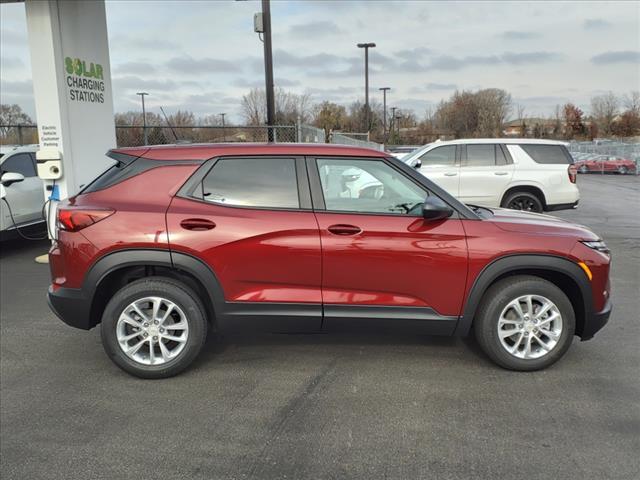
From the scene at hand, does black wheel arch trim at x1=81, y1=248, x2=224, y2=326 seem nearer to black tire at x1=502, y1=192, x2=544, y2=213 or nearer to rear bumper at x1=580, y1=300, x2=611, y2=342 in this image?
rear bumper at x1=580, y1=300, x2=611, y2=342

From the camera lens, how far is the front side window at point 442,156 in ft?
36.0

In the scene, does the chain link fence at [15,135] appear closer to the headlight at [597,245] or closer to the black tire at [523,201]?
the black tire at [523,201]

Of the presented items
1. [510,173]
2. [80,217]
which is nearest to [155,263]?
[80,217]

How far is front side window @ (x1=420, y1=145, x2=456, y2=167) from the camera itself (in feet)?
36.0

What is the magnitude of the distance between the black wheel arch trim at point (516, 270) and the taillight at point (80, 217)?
267 cm

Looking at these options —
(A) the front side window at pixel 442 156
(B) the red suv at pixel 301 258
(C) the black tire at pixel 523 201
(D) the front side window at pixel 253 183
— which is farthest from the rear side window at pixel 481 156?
(D) the front side window at pixel 253 183

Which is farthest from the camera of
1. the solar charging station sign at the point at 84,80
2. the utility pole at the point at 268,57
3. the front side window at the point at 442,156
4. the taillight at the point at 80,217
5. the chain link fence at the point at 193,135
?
the utility pole at the point at 268,57

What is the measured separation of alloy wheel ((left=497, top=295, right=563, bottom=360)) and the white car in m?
7.59

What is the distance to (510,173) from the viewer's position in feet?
34.6

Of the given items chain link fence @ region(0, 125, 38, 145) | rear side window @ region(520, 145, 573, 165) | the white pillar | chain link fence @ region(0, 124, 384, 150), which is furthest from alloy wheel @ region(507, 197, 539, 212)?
chain link fence @ region(0, 125, 38, 145)

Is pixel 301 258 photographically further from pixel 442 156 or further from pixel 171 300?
pixel 442 156

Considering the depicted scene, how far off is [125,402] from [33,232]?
23.6ft

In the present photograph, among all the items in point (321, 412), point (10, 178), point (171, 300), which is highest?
point (10, 178)

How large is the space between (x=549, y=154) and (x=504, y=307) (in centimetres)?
777
